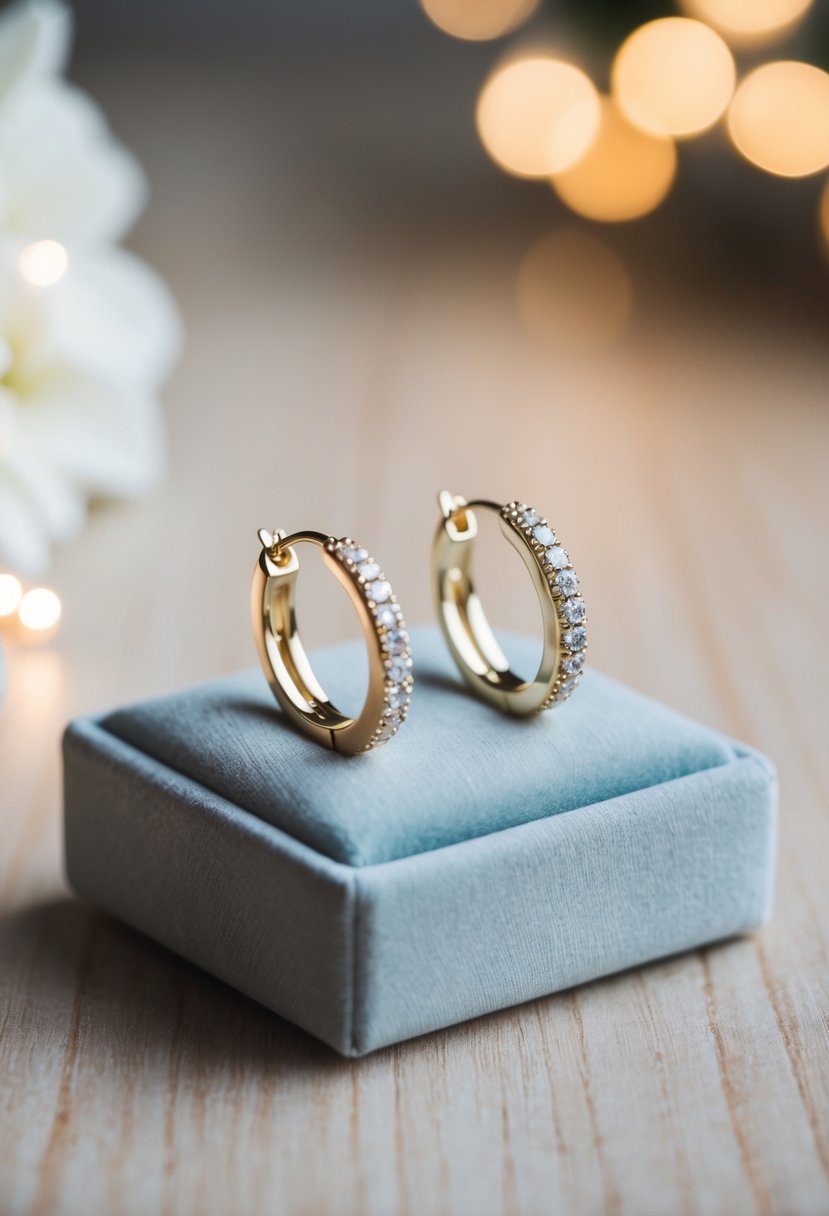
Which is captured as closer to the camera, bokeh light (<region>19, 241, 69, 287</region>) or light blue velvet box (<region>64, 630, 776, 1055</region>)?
light blue velvet box (<region>64, 630, 776, 1055</region>)

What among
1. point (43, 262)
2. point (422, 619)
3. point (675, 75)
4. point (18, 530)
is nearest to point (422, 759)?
point (422, 619)

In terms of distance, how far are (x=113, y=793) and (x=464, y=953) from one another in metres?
Result: 0.22

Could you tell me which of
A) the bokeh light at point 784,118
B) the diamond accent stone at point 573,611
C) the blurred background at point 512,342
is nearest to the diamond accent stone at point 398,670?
the diamond accent stone at point 573,611

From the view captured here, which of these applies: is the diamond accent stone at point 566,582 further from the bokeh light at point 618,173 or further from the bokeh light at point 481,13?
the bokeh light at point 481,13

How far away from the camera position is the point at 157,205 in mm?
2861

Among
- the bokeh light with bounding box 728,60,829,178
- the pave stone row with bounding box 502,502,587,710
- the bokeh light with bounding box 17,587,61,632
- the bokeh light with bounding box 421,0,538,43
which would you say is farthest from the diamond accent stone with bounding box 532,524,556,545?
the bokeh light with bounding box 421,0,538,43

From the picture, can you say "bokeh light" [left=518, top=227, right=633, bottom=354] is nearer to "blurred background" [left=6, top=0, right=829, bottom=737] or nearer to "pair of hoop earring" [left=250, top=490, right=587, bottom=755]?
"blurred background" [left=6, top=0, right=829, bottom=737]

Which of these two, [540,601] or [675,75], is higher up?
[675,75]

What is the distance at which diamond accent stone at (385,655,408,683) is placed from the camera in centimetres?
78

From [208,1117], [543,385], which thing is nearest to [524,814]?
[208,1117]

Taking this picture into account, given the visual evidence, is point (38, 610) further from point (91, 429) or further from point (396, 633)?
point (396, 633)

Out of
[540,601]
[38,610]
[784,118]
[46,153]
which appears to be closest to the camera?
[540,601]

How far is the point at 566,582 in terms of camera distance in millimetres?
844

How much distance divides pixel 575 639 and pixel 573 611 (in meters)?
0.02
